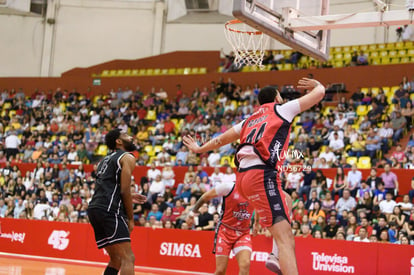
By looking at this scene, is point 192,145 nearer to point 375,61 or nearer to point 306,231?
point 306,231

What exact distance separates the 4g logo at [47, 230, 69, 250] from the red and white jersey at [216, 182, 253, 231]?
9.05 meters

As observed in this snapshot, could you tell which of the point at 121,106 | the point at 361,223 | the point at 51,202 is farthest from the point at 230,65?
the point at 361,223

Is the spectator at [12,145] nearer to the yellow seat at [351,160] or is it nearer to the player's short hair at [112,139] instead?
the yellow seat at [351,160]

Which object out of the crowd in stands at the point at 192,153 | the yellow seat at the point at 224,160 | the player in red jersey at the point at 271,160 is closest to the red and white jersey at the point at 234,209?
the player in red jersey at the point at 271,160

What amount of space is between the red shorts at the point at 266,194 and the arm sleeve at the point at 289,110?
20.9 inches

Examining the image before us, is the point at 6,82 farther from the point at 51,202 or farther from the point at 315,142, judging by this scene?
the point at 315,142

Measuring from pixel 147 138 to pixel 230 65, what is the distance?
5349 millimetres

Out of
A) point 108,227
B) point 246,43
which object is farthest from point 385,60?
point 108,227

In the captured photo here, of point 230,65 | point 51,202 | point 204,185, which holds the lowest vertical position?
point 51,202

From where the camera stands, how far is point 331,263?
12.5 meters

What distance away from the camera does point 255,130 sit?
5.90 metres

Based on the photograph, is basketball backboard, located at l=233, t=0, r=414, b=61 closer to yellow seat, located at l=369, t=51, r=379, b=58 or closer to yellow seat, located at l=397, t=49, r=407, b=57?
yellow seat, located at l=397, t=49, r=407, b=57

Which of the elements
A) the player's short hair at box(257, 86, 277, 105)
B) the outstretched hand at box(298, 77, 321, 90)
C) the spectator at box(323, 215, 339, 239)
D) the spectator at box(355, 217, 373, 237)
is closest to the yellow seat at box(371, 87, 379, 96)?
the spectator at box(323, 215, 339, 239)

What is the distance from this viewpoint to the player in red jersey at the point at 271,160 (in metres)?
5.63
